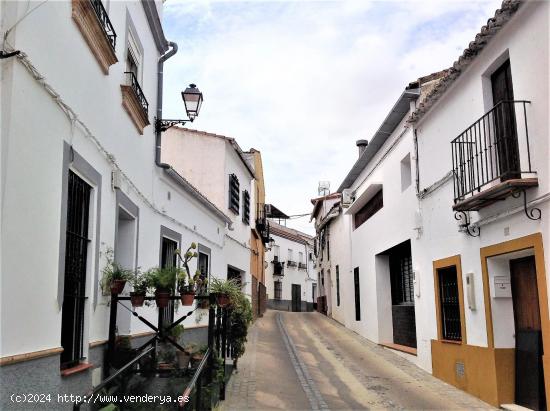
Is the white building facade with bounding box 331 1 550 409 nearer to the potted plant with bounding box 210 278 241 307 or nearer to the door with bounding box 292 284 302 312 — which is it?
the potted plant with bounding box 210 278 241 307

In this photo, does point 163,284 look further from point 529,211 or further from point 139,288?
point 529,211

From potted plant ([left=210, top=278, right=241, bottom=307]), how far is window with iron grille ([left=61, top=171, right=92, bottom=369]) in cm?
191

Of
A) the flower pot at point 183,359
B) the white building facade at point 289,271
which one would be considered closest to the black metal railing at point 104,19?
the flower pot at point 183,359

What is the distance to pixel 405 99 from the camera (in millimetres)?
10547

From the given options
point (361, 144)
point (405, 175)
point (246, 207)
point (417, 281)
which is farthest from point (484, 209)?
point (246, 207)

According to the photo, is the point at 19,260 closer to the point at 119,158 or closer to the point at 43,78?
the point at 43,78

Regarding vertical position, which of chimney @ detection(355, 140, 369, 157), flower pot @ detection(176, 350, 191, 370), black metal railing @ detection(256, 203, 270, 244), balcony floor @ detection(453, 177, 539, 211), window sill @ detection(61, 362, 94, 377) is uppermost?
chimney @ detection(355, 140, 369, 157)

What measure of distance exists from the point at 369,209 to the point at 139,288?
10.4 meters

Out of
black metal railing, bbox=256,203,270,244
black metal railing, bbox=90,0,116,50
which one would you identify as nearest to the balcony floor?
black metal railing, bbox=90,0,116,50

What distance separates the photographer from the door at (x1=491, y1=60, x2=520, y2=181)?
21.4 feet

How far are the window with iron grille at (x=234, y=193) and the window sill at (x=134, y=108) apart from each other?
26.5 feet

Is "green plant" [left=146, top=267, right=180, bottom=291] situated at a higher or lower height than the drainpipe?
lower

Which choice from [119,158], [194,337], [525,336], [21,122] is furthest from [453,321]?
[21,122]

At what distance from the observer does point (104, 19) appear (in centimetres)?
577
